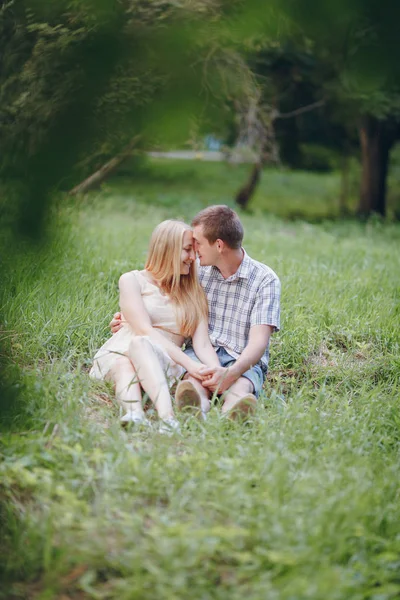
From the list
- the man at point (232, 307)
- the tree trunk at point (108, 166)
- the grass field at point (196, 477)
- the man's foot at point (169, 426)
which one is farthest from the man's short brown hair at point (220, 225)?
the man's foot at point (169, 426)

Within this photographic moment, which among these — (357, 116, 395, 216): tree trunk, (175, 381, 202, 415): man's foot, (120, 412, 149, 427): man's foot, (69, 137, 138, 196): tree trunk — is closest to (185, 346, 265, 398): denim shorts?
(175, 381, 202, 415): man's foot

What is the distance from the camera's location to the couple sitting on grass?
3.81 metres

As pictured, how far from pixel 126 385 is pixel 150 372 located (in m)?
0.15

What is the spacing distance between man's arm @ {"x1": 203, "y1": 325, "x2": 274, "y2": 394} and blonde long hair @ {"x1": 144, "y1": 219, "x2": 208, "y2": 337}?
36 cm

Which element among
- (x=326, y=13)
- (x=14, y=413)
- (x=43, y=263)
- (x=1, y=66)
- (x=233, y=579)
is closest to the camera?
(x=326, y=13)

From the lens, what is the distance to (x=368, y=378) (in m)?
4.57

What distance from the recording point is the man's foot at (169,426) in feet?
10.9

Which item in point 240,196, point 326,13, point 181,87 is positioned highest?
point 326,13

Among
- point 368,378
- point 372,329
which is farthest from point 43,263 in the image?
point 372,329

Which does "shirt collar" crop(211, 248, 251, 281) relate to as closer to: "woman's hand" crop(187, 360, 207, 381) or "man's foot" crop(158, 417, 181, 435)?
"woman's hand" crop(187, 360, 207, 381)

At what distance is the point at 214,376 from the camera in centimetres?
382

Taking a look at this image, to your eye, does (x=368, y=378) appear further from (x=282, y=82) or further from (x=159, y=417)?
(x=282, y=82)

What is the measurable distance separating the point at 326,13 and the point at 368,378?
11.5 ft

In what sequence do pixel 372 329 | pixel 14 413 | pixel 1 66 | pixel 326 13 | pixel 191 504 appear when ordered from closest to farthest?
pixel 326 13 < pixel 1 66 < pixel 191 504 < pixel 14 413 < pixel 372 329
